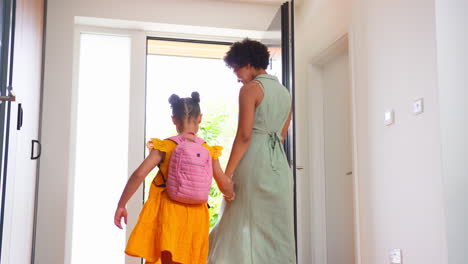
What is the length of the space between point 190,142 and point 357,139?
154 cm

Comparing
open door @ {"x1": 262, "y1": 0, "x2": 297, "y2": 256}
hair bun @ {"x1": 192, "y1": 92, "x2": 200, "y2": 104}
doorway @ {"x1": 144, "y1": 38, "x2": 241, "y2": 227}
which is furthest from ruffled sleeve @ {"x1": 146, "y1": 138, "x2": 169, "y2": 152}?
doorway @ {"x1": 144, "y1": 38, "x2": 241, "y2": 227}

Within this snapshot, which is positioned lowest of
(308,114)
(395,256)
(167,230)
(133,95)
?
(395,256)

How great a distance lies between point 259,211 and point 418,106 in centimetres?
111

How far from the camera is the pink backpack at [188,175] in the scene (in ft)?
6.73

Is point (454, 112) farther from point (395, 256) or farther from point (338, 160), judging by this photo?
point (338, 160)

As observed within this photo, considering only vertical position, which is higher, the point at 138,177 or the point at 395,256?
the point at 138,177

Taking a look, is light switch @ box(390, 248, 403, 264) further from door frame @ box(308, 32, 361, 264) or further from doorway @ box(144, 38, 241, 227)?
doorway @ box(144, 38, 241, 227)

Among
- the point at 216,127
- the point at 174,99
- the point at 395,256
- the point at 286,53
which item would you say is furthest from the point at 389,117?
the point at 216,127

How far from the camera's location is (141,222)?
2090mm

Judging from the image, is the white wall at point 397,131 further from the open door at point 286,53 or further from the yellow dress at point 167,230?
the yellow dress at point 167,230

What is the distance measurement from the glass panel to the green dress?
2.07 meters

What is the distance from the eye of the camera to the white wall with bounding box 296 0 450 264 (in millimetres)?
2438

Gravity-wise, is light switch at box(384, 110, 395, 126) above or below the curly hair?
below

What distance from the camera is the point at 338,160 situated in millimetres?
3949
